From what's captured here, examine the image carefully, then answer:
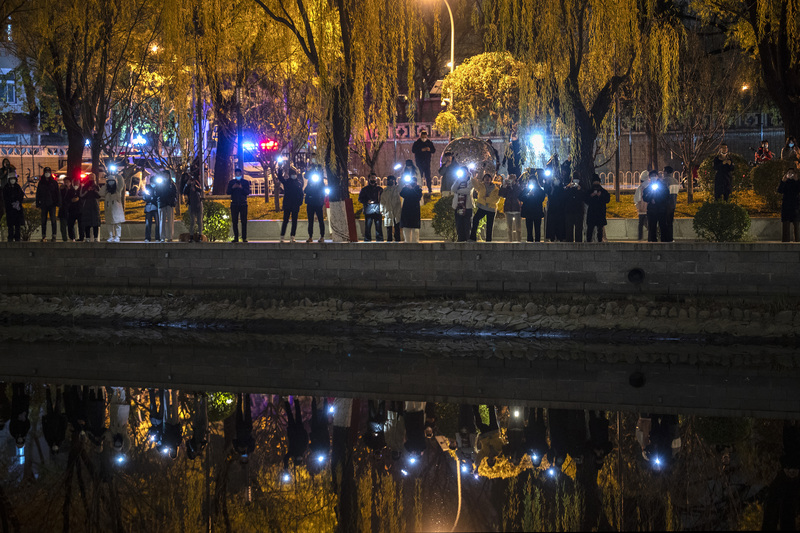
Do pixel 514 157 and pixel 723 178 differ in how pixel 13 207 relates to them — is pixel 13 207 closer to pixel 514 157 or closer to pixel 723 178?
pixel 514 157

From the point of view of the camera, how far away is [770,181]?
24266mm

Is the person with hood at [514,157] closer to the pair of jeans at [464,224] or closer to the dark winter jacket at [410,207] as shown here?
the pair of jeans at [464,224]

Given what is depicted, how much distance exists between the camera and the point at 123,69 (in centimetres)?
3198

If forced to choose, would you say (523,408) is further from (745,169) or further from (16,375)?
(745,169)

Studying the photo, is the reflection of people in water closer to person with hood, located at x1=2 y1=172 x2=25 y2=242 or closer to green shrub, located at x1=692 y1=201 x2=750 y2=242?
green shrub, located at x1=692 y1=201 x2=750 y2=242

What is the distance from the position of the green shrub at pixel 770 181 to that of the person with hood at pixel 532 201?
710 cm

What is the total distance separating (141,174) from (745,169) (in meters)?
19.8

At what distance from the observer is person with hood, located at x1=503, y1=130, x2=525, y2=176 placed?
26059 mm

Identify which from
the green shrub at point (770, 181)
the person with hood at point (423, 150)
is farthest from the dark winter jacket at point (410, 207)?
the green shrub at point (770, 181)

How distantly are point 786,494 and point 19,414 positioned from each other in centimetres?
925

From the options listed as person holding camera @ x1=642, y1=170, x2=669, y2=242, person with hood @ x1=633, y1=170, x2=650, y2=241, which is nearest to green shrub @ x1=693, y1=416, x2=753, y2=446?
person holding camera @ x1=642, y1=170, x2=669, y2=242

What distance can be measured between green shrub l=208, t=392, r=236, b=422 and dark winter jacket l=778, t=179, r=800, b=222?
40.1 ft

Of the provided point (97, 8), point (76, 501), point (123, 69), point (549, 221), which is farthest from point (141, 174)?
point (76, 501)

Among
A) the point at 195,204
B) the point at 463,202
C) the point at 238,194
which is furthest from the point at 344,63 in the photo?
the point at 195,204
